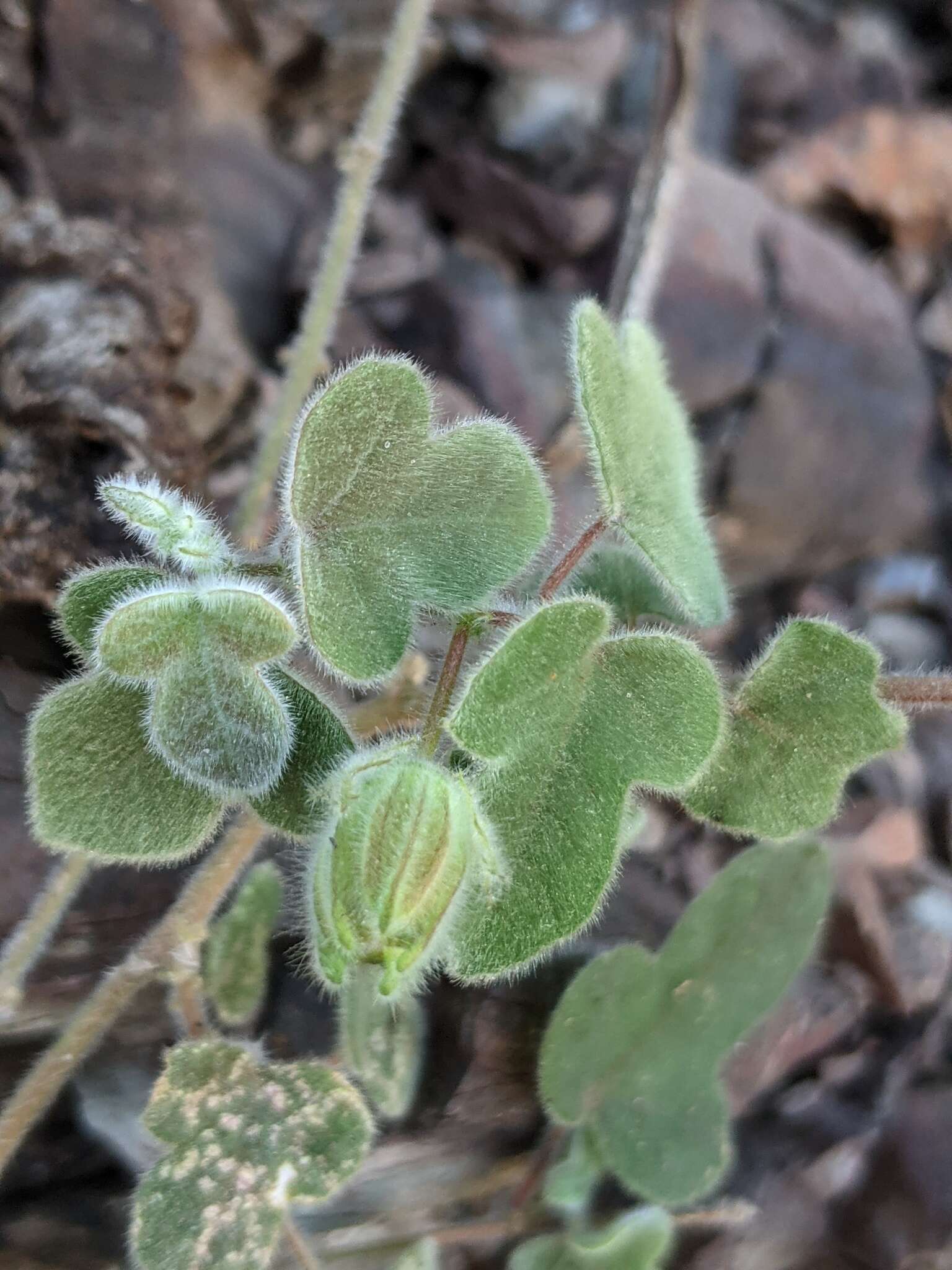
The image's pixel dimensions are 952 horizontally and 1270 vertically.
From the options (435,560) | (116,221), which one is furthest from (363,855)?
(116,221)

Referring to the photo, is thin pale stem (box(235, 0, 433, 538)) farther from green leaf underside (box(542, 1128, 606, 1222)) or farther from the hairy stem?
green leaf underside (box(542, 1128, 606, 1222))

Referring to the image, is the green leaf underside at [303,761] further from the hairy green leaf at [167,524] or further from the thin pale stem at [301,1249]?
the thin pale stem at [301,1249]

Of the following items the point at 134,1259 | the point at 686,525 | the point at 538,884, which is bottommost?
the point at 134,1259

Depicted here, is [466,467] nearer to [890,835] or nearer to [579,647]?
[579,647]

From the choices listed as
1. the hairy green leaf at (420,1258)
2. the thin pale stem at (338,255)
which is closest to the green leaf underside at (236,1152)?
the hairy green leaf at (420,1258)

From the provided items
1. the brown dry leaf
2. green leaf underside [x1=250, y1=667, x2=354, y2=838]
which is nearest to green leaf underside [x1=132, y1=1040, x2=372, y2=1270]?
green leaf underside [x1=250, y1=667, x2=354, y2=838]

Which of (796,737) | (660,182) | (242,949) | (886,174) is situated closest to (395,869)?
(796,737)

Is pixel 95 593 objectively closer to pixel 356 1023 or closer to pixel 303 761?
pixel 303 761

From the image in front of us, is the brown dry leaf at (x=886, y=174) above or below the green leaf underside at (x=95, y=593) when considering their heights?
above
